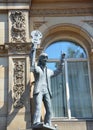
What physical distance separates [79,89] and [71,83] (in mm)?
→ 349

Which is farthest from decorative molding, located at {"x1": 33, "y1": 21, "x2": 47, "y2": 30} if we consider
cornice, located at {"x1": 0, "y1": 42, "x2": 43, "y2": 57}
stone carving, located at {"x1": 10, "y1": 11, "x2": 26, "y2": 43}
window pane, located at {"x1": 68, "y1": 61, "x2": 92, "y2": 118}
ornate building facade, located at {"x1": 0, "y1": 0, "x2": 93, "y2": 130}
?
window pane, located at {"x1": 68, "y1": 61, "x2": 92, "y2": 118}

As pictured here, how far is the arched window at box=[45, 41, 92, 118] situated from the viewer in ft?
42.3

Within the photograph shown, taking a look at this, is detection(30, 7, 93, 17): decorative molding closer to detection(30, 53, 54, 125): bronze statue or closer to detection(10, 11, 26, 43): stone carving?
detection(10, 11, 26, 43): stone carving

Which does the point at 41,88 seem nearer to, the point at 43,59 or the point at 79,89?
the point at 43,59

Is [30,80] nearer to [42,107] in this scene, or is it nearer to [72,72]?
[42,107]

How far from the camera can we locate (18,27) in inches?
521

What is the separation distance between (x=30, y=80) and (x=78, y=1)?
3711mm

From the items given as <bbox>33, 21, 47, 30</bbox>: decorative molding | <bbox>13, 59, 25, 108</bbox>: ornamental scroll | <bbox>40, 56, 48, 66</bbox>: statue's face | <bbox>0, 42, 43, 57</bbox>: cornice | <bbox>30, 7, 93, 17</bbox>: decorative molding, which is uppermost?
<bbox>30, 7, 93, 17</bbox>: decorative molding

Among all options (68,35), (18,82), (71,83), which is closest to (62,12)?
Answer: (68,35)

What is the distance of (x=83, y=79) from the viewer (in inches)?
529

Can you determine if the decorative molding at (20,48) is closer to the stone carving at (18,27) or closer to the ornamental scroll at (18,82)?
the stone carving at (18,27)

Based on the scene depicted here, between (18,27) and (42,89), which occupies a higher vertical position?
(18,27)

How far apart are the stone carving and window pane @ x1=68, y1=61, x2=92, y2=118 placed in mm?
2043

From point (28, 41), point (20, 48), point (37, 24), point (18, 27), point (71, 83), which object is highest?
point (37, 24)
